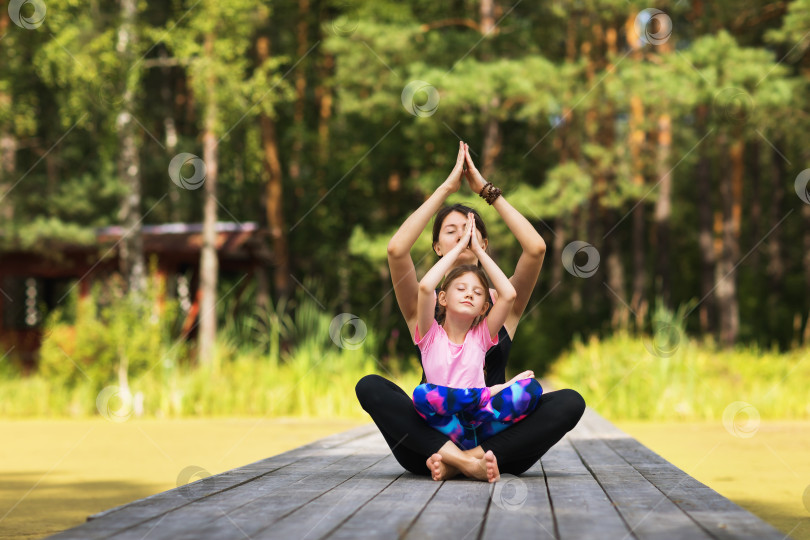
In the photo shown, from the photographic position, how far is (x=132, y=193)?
17656 mm

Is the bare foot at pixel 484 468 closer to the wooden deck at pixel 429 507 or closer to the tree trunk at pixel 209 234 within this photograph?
the wooden deck at pixel 429 507

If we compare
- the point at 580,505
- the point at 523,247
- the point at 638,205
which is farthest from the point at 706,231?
the point at 580,505

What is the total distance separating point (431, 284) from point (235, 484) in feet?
3.58

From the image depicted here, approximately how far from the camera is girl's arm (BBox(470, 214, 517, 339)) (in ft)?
13.2

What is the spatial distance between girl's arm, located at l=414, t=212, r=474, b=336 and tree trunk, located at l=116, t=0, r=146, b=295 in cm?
1296

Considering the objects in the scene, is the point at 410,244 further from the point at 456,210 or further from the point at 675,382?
the point at 675,382

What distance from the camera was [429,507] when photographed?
3.27 meters

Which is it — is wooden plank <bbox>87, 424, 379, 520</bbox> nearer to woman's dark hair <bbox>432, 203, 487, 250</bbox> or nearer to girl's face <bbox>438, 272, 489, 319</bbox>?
girl's face <bbox>438, 272, 489, 319</bbox>

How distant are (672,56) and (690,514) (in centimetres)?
1590

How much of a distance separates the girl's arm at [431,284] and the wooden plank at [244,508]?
0.74 meters

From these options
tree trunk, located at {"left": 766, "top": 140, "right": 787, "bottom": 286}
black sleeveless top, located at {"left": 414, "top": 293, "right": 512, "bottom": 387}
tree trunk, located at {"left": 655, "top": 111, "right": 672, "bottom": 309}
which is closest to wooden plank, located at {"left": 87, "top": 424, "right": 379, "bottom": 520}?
black sleeveless top, located at {"left": 414, "top": 293, "right": 512, "bottom": 387}

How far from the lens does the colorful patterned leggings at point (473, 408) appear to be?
156 inches

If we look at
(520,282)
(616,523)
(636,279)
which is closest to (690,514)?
(616,523)

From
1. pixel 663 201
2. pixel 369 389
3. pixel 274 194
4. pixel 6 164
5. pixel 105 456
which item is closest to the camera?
pixel 369 389
